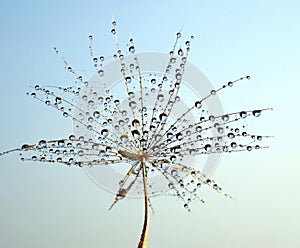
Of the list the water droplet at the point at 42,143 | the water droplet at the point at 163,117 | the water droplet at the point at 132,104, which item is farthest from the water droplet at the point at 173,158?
the water droplet at the point at 42,143

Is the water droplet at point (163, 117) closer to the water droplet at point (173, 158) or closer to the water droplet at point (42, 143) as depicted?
the water droplet at point (173, 158)

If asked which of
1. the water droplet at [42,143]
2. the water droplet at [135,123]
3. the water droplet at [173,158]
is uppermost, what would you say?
the water droplet at [135,123]

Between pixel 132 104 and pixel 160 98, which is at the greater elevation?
pixel 160 98

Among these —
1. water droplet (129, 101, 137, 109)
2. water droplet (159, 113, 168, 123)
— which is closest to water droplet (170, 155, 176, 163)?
water droplet (159, 113, 168, 123)

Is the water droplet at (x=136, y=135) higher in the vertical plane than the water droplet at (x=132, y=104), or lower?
lower

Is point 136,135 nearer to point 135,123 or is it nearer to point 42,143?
point 135,123

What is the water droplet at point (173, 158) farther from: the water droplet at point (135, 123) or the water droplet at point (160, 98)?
the water droplet at point (160, 98)

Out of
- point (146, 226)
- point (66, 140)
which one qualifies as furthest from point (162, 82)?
point (146, 226)

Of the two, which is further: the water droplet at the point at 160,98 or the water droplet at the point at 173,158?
the water droplet at the point at 160,98

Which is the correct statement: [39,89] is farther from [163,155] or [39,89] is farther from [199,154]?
[199,154]

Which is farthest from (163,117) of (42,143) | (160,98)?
(42,143)

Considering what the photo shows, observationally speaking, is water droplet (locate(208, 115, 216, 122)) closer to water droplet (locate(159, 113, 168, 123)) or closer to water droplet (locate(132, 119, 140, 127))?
water droplet (locate(159, 113, 168, 123))
